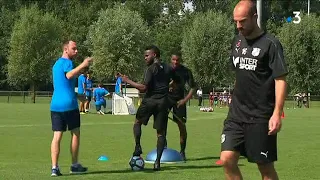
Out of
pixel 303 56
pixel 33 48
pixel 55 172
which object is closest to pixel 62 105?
pixel 55 172

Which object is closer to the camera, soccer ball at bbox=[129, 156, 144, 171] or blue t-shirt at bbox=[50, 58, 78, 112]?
blue t-shirt at bbox=[50, 58, 78, 112]

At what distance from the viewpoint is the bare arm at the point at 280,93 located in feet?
22.1

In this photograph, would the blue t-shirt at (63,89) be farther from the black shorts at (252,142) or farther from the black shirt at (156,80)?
the black shorts at (252,142)

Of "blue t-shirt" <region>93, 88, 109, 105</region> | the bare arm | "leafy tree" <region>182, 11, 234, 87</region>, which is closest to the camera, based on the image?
the bare arm

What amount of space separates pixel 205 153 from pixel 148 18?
76719 mm

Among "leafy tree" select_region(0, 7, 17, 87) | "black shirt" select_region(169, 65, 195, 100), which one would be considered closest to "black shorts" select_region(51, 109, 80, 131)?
"black shirt" select_region(169, 65, 195, 100)

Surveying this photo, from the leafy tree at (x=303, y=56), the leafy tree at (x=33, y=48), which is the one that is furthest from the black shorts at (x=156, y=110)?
the leafy tree at (x=33, y=48)

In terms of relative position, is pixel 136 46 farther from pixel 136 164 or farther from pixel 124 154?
pixel 136 164

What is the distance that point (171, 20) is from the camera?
291ft

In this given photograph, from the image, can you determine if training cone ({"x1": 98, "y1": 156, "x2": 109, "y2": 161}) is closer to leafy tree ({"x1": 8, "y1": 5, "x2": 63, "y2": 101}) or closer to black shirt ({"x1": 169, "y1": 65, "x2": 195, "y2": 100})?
black shirt ({"x1": 169, "y1": 65, "x2": 195, "y2": 100})

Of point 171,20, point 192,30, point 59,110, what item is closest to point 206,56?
point 192,30

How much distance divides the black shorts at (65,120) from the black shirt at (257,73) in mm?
3904

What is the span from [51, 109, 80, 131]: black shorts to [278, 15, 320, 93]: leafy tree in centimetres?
5251

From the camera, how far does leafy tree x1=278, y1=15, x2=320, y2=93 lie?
2425 inches
